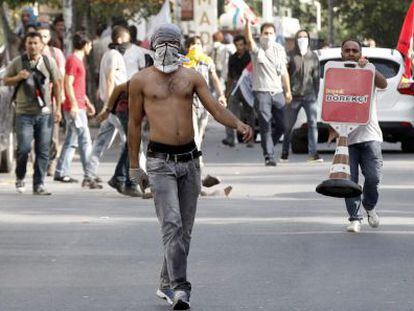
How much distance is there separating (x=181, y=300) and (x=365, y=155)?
479cm

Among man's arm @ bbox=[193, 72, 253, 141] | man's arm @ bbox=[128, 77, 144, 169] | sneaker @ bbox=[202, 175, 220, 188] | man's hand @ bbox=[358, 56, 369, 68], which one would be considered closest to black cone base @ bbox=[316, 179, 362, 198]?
man's hand @ bbox=[358, 56, 369, 68]

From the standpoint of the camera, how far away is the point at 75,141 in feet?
64.4

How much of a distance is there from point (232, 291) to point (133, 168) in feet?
3.48

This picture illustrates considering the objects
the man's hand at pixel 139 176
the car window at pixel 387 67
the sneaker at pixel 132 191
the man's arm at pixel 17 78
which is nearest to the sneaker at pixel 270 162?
the car window at pixel 387 67

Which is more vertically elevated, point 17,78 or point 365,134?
point 365,134

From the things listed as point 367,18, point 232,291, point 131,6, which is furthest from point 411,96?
point 367,18

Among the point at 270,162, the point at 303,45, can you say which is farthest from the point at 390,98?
the point at 270,162

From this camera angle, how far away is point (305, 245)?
12.8m

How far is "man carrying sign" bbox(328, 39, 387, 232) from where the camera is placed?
1381 centimetres

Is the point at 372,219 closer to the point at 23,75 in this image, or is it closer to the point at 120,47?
the point at 23,75

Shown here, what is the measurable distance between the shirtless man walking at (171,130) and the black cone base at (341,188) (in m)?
3.75

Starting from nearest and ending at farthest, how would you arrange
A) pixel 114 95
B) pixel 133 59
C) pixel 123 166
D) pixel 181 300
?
pixel 181 300
pixel 114 95
pixel 123 166
pixel 133 59

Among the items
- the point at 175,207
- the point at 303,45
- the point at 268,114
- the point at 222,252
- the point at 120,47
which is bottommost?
the point at 268,114

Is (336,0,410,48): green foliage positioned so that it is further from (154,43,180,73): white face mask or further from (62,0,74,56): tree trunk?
(154,43,180,73): white face mask
